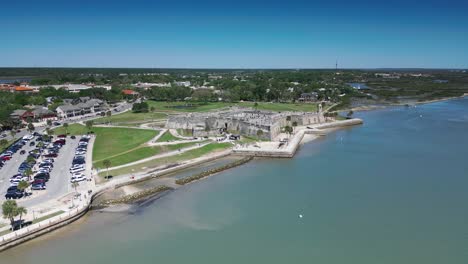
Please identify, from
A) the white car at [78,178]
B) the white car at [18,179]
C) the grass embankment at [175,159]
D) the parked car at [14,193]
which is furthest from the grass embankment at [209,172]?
the white car at [18,179]

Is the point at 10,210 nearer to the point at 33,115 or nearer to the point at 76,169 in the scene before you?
the point at 76,169

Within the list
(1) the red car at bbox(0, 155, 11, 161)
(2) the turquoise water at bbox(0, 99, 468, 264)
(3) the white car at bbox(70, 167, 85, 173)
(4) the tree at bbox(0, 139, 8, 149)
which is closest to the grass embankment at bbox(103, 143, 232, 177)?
(3) the white car at bbox(70, 167, 85, 173)

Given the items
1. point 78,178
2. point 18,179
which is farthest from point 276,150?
point 18,179

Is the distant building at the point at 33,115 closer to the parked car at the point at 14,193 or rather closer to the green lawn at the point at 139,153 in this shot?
the green lawn at the point at 139,153

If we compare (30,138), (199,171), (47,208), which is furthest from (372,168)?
(30,138)

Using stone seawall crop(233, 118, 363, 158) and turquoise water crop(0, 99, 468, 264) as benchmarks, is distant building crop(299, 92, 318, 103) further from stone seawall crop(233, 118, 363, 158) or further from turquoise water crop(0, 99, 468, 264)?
turquoise water crop(0, 99, 468, 264)

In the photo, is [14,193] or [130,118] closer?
[14,193]

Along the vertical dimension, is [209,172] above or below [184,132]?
below

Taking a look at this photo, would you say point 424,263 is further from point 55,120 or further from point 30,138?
point 55,120
